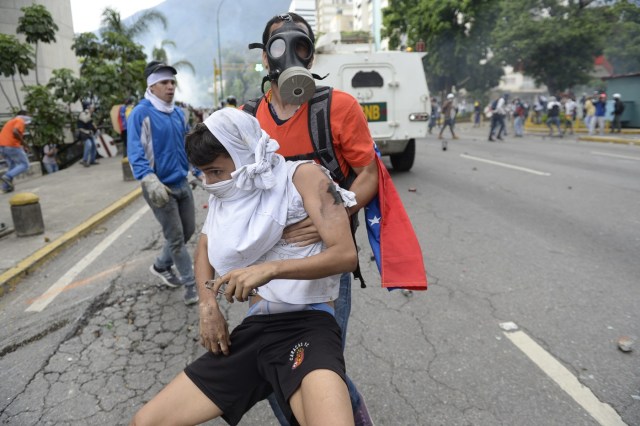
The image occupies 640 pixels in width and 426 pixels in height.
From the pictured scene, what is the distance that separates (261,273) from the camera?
4.50 ft

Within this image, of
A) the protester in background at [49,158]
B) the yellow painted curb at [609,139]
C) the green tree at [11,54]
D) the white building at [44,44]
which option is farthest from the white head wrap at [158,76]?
the yellow painted curb at [609,139]

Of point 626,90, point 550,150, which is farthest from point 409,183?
point 626,90

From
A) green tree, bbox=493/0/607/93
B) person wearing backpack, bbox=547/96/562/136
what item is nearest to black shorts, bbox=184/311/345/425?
person wearing backpack, bbox=547/96/562/136

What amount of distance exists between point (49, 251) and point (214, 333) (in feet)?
14.7

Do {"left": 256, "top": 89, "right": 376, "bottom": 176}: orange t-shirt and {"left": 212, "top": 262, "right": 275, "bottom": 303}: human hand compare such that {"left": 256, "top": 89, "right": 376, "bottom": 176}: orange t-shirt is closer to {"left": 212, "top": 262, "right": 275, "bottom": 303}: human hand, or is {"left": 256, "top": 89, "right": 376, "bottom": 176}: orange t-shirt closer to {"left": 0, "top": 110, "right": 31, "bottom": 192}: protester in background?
{"left": 212, "top": 262, "right": 275, "bottom": 303}: human hand

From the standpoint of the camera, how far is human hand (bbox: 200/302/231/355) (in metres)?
1.58

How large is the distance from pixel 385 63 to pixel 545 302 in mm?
6135

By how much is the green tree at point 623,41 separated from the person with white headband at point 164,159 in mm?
31960

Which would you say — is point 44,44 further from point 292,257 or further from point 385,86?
point 292,257

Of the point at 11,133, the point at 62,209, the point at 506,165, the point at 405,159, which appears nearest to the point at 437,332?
the point at 62,209

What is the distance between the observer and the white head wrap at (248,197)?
145 centimetres

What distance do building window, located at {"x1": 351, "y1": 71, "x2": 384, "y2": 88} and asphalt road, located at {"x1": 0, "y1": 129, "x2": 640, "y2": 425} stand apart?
3.60 meters

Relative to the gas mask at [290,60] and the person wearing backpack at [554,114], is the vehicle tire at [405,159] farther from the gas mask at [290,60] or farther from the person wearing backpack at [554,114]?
the person wearing backpack at [554,114]

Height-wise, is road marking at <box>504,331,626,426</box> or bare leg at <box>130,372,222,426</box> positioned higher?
bare leg at <box>130,372,222,426</box>
